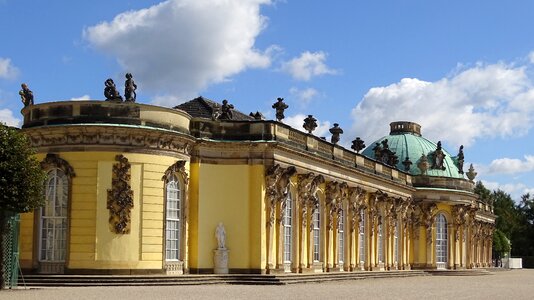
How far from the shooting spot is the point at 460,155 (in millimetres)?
67688

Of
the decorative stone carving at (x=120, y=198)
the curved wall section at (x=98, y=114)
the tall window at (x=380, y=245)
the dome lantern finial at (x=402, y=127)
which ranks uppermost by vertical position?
the dome lantern finial at (x=402, y=127)

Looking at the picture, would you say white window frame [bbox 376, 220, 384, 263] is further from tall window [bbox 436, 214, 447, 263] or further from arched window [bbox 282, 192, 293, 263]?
arched window [bbox 282, 192, 293, 263]

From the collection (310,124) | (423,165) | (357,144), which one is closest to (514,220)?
(423,165)

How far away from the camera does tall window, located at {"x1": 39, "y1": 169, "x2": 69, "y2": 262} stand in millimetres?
32438

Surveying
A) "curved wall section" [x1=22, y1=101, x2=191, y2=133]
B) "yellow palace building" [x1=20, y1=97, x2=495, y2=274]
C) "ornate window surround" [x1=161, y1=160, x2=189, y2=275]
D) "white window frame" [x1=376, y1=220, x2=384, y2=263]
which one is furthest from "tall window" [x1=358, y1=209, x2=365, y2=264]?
"curved wall section" [x1=22, y1=101, x2=191, y2=133]

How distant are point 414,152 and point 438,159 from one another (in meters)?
1.87

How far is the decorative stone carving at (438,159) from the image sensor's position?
205 feet

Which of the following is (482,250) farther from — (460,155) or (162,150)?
(162,150)

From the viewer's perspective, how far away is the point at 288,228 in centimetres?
3916

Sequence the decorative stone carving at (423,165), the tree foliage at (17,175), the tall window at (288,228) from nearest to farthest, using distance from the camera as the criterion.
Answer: the tree foliage at (17,175), the tall window at (288,228), the decorative stone carving at (423,165)

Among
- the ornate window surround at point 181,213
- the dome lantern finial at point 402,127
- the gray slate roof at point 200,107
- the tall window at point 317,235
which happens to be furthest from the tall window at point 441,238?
the ornate window surround at point 181,213

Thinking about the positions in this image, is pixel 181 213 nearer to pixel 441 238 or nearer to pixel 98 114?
pixel 98 114

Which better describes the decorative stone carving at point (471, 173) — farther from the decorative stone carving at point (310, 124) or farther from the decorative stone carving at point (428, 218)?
the decorative stone carving at point (310, 124)

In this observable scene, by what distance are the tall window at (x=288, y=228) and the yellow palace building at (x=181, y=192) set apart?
44 mm
